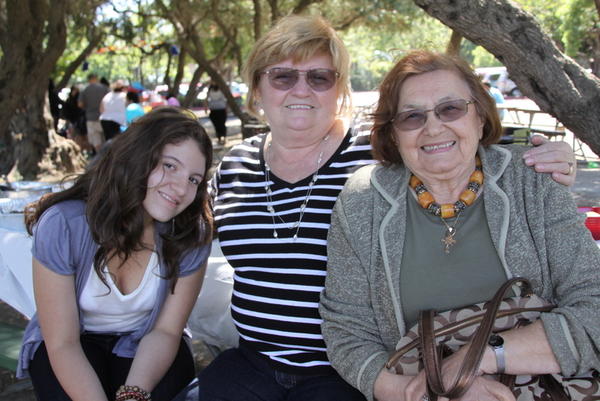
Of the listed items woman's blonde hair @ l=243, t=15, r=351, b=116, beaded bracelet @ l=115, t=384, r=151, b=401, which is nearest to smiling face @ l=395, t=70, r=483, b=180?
woman's blonde hair @ l=243, t=15, r=351, b=116

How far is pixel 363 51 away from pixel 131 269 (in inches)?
1599

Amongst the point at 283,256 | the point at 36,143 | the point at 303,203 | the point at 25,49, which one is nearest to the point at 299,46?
the point at 303,203

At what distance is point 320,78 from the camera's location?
2422 millimetres

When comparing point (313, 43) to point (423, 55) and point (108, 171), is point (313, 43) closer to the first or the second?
point (423, 55)

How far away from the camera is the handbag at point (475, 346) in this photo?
165 centimetres

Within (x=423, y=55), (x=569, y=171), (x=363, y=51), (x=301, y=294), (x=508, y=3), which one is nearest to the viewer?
(x=569, y=171)

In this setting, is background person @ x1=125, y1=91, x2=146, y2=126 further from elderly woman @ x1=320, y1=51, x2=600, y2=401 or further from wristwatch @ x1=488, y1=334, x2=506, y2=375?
wristwatch @ x1=488, y1=334, x2=506, y2=375

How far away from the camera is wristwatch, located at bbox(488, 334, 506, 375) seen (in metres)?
1.72

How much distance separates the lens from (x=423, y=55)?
2.04 meters

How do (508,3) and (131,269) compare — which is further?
(508,3)

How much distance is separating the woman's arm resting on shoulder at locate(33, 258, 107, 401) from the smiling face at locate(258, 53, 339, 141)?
1.05 meters

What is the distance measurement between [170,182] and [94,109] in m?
12.6

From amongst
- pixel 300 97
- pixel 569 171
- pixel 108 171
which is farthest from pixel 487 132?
pixel 108 171

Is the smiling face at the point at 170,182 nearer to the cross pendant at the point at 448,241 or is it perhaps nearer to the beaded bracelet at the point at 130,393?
the beaded bracelet at the point at 130,393
